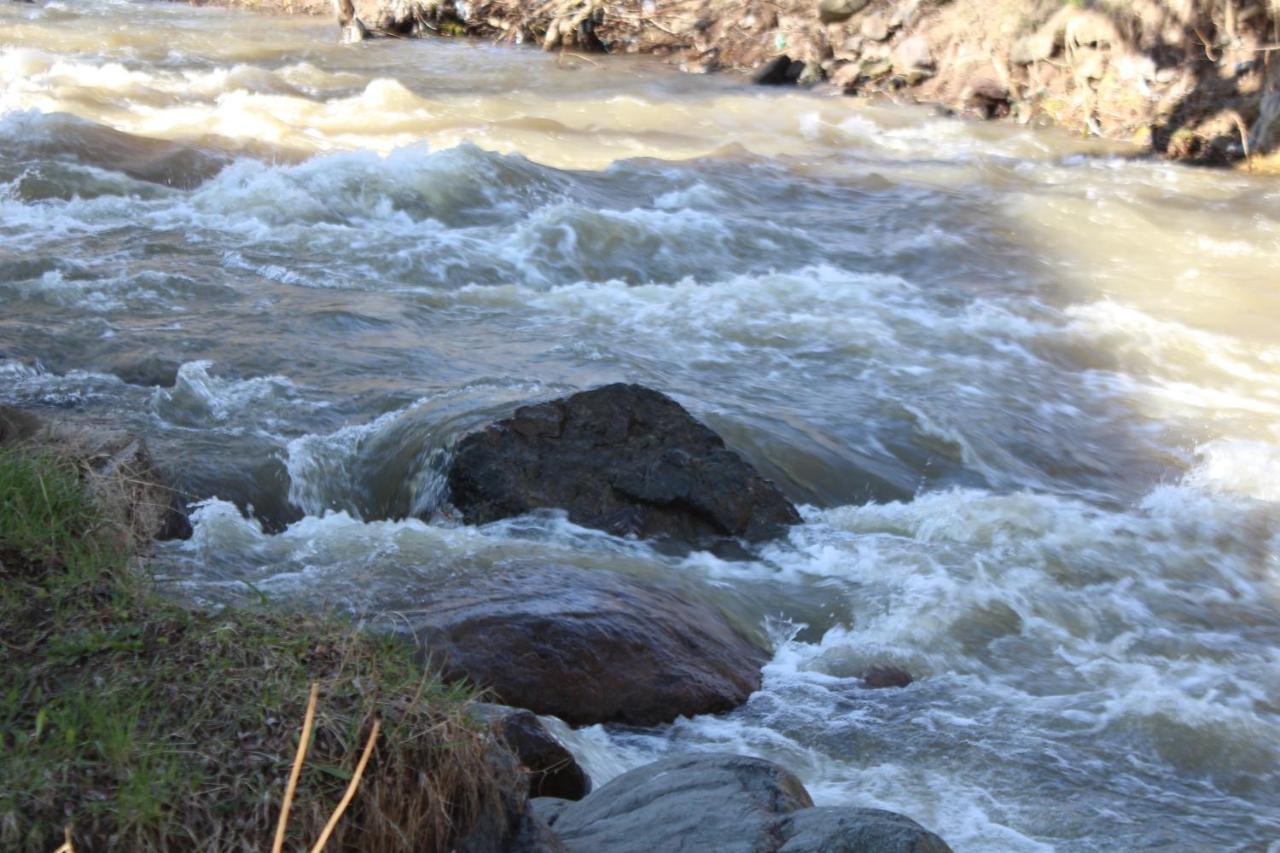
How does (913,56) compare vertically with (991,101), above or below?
above

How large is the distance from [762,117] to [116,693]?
1326 centimetres

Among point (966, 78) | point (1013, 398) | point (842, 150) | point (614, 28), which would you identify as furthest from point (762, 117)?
point (1013, 398)

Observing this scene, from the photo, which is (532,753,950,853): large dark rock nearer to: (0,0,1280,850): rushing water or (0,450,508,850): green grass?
(0,450,508,850): green grass

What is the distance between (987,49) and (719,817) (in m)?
14.7

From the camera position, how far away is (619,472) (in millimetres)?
5707

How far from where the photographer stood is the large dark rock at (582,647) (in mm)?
4133

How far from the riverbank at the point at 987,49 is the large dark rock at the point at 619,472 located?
32.1 feet

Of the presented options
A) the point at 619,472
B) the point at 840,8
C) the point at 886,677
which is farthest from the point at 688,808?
the point at 840,8

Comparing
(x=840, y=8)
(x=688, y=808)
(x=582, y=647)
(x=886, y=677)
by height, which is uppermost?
(x=840, y=8)

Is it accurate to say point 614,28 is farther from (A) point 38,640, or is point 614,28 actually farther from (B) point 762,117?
(A) point 38,640

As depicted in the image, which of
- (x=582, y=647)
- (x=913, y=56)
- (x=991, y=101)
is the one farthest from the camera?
(x=913, y=56)

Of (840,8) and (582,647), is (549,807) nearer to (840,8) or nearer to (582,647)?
(582,647)

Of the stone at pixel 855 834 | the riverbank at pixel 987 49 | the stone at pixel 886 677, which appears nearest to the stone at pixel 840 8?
the riverbank at pixel 987 49

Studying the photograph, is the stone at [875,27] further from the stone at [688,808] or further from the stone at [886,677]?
the stone at [688,808]
